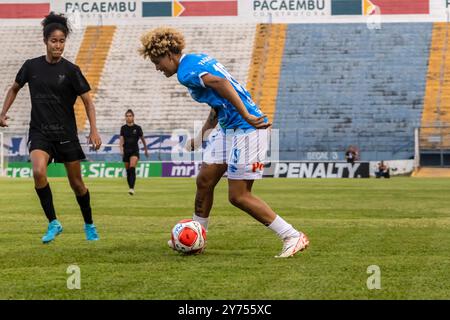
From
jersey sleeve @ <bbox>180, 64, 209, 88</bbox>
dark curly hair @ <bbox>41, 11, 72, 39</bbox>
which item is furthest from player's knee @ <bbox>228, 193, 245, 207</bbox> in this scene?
dark curly hair @ <bbox>41, 11, 72, 39</bbox>

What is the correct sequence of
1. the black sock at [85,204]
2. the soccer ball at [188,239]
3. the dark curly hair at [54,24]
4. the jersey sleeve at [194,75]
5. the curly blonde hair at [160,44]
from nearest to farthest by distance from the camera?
the jersey sleeve at [194,75] → the curly blonde hair at [160,44] → the soccer ball at [188,239] → the dark curly hair at [54,24] → the black sock at [85,204]

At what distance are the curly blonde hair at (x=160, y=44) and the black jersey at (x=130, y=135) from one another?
16.9 metres

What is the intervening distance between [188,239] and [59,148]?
2465 mm

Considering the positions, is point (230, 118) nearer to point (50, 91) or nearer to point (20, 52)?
point (50, 91)

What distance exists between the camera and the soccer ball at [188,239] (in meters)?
9.59

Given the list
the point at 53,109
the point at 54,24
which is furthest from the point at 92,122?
the point at 54,24

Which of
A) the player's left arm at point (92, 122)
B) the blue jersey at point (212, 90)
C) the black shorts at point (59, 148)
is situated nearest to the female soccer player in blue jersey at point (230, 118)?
the blue jersey at point (212, 90)

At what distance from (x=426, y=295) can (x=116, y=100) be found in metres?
45.6

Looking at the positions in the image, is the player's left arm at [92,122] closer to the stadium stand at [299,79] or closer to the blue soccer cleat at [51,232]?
the blue soccer cleat at [51,232]

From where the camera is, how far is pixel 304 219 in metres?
15.6

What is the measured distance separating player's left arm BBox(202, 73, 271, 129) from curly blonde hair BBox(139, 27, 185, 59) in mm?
529

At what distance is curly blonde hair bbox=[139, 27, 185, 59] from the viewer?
30.6 feet

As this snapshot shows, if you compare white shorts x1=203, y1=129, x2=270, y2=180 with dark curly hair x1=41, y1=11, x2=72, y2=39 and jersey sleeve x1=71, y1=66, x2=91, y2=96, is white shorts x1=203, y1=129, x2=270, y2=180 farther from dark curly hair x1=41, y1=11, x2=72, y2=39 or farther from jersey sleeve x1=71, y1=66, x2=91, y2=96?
dark curly hair x1=41, y1=11, x2=72, y2=39
